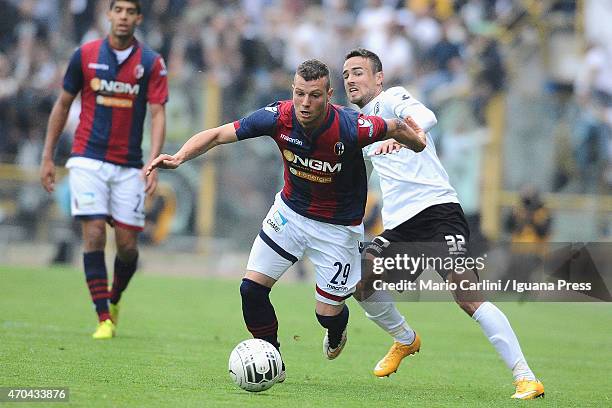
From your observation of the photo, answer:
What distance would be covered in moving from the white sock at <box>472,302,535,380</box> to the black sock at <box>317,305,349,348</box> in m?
1.05

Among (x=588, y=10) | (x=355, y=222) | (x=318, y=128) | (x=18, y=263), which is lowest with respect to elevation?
(x=18, y=263)

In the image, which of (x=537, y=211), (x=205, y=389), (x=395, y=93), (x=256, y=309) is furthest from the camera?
(x=537, y=211)

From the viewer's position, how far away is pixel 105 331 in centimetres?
1012

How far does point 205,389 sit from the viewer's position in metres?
7.43

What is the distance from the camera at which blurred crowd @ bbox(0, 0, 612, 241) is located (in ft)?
67.8

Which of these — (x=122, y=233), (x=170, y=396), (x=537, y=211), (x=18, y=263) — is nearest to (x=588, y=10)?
(x=537, y=211)

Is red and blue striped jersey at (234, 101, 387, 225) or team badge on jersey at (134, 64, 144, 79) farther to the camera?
team badge on jersey at (134, 64, 144, 79)

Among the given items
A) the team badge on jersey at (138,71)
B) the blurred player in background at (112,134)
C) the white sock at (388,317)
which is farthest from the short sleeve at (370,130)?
the team badge on jersey at (138,71)

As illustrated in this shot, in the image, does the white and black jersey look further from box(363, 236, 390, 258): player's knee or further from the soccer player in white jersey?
box(363, 236, 390, 258): player's knee

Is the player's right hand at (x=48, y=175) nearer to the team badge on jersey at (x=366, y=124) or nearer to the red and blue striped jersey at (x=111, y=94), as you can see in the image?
the red and blue striped jersey at (x=111, y=94)

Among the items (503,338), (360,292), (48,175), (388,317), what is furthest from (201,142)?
(48,175)

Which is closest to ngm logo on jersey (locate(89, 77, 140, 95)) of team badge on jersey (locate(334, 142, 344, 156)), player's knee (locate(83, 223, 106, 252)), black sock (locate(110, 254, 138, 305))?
player's knee (locate(83, 223, 106, 252))

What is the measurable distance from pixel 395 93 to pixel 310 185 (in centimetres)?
122

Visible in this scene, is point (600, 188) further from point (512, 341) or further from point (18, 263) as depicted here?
point (512, 341)
